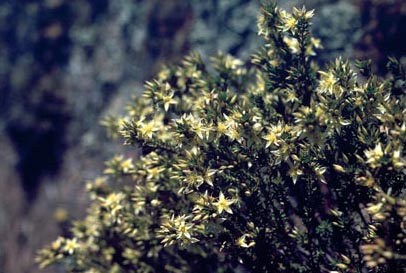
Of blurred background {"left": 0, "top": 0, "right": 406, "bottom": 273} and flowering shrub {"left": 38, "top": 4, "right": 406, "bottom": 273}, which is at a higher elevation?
blurred background {"left": 0, "top": 0, "right": 406, "bottom": 273}

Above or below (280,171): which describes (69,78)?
above

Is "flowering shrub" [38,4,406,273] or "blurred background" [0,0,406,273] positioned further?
"blurred background" [0,0,406,273]

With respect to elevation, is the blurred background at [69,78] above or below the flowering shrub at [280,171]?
above

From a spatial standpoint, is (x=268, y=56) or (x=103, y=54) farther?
(x=103, y=54)

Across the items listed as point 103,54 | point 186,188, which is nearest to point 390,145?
point 186,188

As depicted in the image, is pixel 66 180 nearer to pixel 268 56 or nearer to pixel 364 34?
pixel 268 56
